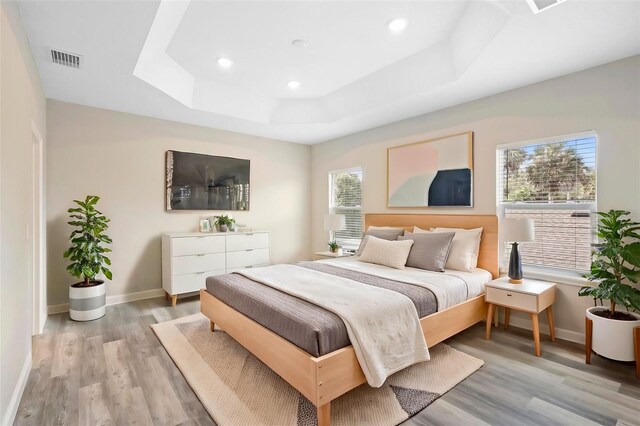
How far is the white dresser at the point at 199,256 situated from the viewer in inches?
152

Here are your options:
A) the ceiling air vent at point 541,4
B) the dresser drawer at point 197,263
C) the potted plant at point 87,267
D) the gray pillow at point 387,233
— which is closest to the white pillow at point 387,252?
the gray pillow at point 387,233

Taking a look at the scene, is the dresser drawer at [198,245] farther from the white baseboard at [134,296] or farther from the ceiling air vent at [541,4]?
the ceiling air vent at [541,4]

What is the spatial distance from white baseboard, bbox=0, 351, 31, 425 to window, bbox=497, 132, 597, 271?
13.4 ft

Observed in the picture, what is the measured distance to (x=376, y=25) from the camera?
8.54ft

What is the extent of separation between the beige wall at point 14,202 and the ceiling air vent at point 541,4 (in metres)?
3.06

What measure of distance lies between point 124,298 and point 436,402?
12.5ft

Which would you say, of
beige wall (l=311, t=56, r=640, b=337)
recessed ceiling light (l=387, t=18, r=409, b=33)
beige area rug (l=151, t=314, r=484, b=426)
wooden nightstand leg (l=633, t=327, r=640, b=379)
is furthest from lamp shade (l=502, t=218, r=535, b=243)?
recessed ceiling light (l=387, t=18, r=409, b=33)

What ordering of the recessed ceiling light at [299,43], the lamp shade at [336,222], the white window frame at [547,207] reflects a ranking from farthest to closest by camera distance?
the lamp shade at [336,222], the recessed ceiling light at [299,43], the white window frame at [547,207]

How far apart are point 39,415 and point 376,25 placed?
3571mm

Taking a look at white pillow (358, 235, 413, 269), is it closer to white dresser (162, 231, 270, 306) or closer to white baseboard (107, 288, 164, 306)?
white dresser (162, 231, 270, 306)

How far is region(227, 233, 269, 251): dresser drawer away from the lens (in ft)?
14.3

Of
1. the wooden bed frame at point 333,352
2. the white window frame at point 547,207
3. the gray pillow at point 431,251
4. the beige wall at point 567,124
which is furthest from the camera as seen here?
the gray pillow at point 431,251

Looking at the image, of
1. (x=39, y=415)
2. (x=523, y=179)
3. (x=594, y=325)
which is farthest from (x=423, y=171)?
(x=39, y=415)

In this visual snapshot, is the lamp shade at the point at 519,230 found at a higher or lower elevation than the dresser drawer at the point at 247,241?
higher
